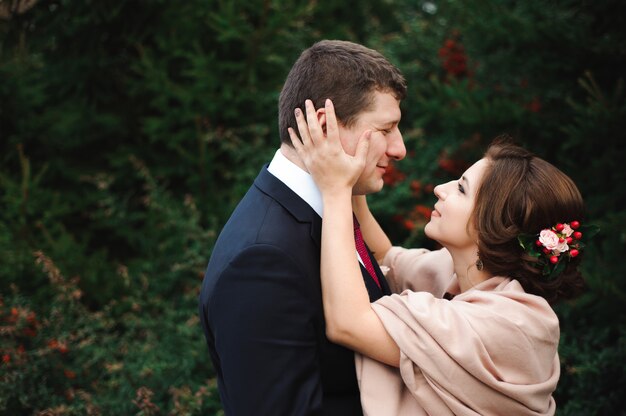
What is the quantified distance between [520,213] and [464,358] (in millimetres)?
691

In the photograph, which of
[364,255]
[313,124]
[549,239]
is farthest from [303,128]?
[549,239]

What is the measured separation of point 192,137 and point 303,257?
360 cm

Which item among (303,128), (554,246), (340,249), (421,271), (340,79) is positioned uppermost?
(340,79)

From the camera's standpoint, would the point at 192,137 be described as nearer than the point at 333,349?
No

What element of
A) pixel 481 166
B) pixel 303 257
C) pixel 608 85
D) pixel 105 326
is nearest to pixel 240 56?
pixel 105 326

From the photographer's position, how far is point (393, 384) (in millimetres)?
2176

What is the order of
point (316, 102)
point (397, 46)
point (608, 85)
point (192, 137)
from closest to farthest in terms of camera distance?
1. point (316, 102)
2. point (608, 85)
3. point (192, 137)
4. point (397, 46)

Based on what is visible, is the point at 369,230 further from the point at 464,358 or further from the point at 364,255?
the point at 464,358

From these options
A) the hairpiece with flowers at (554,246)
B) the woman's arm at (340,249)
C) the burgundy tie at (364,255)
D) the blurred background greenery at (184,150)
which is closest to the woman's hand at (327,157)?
the woman's arm at (340,249)

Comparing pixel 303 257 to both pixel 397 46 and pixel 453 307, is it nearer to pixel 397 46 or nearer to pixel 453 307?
pixel 453 307

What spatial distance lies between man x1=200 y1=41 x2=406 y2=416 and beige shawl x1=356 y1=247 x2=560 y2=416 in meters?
0.17

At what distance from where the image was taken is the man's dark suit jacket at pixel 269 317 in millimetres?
1910

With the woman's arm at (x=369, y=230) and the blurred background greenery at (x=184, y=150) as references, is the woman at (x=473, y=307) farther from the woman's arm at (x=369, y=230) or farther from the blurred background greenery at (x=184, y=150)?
the blurred background greenery at (x=184, y=150)

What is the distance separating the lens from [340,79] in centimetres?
222
